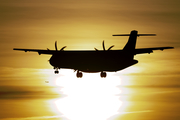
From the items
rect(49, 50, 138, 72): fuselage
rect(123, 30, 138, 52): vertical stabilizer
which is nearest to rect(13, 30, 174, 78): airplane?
rect(49, 50, 138, 72): fuselage

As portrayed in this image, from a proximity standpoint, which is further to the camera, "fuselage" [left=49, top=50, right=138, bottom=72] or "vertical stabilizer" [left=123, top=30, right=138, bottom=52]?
"vertical stabilizer" [left=123, top=30, right=138, bottom=52]

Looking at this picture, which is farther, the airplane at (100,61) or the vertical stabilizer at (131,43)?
the vertical stabilizer at (131,43)

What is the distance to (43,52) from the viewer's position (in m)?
98.8

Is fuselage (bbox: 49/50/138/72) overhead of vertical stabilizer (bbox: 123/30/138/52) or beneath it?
beneath

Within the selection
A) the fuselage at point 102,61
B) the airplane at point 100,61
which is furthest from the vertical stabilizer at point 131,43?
the fuselage at point 102,61

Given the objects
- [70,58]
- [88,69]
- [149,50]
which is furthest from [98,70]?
[149,50]

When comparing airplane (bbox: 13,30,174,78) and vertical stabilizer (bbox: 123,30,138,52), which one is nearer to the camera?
airplane (bbox: 13,30,174,78)

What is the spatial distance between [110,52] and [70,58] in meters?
10.9

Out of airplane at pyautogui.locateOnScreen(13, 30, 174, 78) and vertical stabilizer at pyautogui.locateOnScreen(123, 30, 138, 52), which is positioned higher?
vertical stabilizer at pyautogui.locateOnScreen(123, 30, 138, 52)

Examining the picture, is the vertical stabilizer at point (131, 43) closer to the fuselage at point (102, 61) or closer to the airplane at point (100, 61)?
the airplane at point (100, 61)

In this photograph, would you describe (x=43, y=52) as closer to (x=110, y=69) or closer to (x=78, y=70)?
(x=78, y=70)

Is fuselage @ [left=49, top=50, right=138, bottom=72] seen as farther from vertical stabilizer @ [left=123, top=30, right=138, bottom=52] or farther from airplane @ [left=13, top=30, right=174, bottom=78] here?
vertical stabilizer @ [left=123, top=30, right=138, bottom=52]

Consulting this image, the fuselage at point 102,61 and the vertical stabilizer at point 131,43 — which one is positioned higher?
the vertical stabilizer at point 131,43

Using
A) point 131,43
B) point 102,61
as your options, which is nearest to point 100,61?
point 102,61
